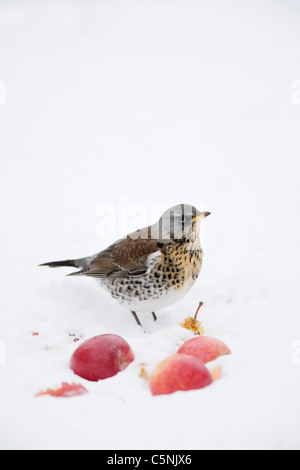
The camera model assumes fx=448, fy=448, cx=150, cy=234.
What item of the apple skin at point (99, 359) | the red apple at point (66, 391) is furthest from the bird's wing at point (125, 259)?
the red apple at point (66, 391)

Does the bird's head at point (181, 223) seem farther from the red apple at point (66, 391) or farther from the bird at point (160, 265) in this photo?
the red apple at point (66, 391)

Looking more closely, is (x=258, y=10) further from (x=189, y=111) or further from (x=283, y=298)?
(x=283, y=298)

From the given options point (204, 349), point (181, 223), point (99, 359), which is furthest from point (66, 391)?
point (181, 223)

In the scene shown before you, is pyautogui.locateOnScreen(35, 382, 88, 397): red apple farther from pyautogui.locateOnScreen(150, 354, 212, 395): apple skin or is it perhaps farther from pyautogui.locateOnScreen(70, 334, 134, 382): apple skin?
pyautogui.locateOnScreen(150, 354, 212, 395): apple skin

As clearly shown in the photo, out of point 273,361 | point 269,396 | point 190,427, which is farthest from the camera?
point 273,361

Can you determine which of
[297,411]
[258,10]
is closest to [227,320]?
[297,411]

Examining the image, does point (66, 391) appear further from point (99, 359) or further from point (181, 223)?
point (181, 223)
